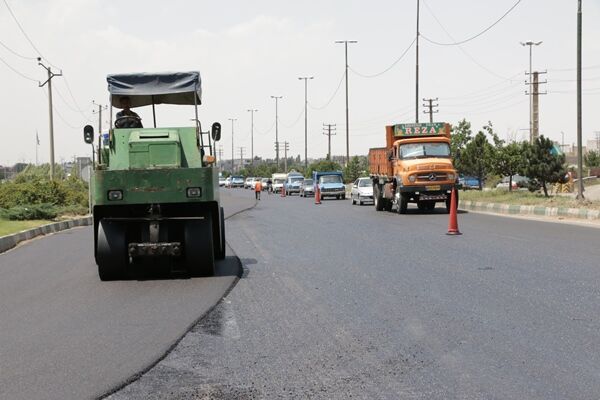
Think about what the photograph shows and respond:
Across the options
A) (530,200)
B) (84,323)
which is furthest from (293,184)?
(84,323)

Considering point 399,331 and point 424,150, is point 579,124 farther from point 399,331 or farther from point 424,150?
point 399,331

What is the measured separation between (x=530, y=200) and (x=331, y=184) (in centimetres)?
2200

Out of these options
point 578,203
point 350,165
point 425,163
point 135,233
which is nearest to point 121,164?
point 135,233

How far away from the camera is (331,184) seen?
54188mm

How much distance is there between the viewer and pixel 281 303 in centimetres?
955

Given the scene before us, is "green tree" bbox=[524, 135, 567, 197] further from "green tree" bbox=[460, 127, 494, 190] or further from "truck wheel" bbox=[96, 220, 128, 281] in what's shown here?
"truck wheel" bbox=[96, 220, 128, 281]

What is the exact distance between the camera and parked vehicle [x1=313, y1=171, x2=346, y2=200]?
5384 centimetres

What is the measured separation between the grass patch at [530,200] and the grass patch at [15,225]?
18.6 meters

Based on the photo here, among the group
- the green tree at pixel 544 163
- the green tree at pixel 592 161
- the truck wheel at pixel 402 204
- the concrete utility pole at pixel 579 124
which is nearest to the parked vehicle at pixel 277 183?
the green tree at pixel 544 163

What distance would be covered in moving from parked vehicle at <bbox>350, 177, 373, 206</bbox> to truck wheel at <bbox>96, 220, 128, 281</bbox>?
3141cm

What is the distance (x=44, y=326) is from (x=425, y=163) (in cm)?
2270

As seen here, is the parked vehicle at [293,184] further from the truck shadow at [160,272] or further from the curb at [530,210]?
the truck shadow at [160,272]

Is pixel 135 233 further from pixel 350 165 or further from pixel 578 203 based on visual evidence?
pixel 350 165

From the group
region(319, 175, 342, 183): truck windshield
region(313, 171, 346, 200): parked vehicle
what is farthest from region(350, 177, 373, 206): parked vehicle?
region(319, 175, 342, 183): truck windshield
